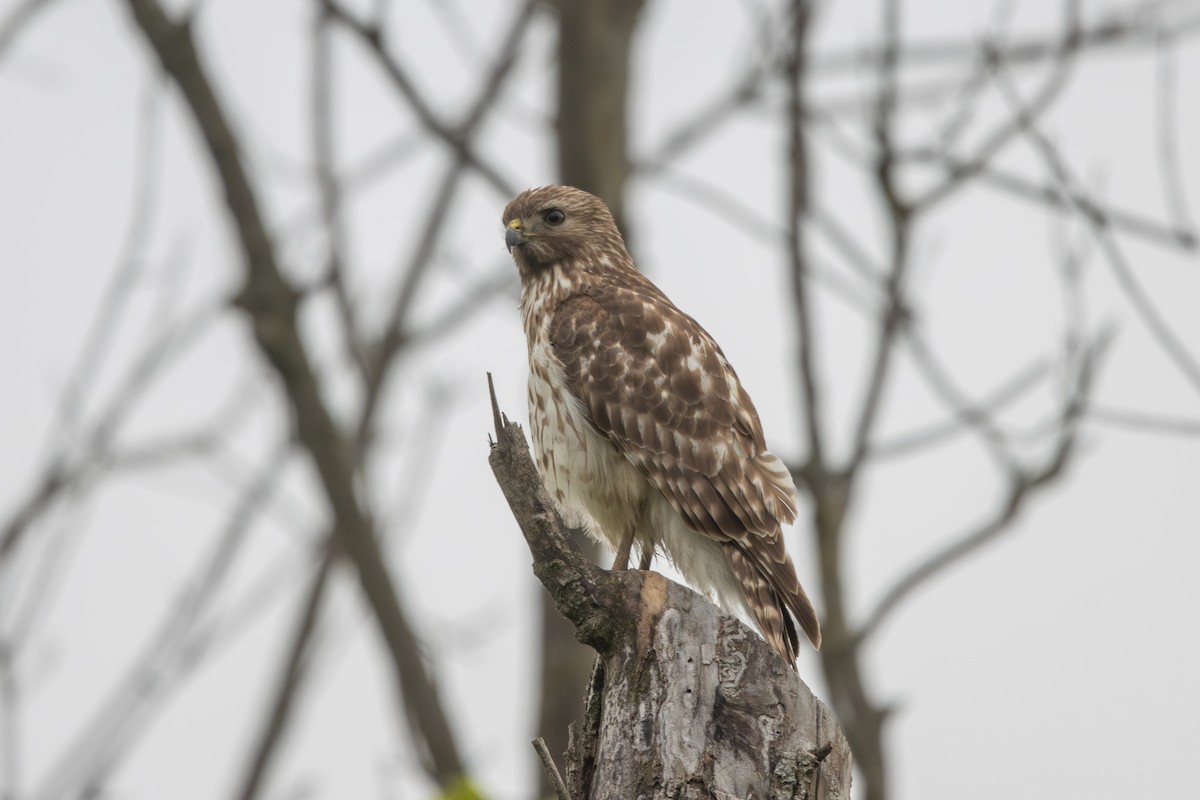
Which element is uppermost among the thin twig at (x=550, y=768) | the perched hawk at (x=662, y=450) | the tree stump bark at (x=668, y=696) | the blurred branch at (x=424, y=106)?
the blurred branch at (x=424, y=106)

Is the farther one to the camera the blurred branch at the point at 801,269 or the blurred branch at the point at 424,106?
the blurred branch at the point at 424,106

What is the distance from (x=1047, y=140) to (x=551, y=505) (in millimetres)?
3132

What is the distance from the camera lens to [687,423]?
5.41 metres

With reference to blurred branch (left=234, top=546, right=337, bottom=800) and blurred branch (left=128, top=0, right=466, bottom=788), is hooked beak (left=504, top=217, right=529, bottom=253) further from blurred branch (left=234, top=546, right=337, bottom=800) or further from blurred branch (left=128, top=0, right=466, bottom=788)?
blurred branch (left=234, top=546, right=337, bottom=800)

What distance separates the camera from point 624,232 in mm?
7457

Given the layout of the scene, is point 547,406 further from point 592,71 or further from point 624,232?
point 592,71

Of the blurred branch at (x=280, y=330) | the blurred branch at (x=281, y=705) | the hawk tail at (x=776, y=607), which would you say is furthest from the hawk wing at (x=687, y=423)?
the blurred branch at (x=281, y=705)

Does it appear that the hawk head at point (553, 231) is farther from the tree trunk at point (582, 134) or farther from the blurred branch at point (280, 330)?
the blurred branch at point (280, 330)

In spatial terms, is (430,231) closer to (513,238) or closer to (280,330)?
(280,330)

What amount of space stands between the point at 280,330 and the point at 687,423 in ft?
8.12

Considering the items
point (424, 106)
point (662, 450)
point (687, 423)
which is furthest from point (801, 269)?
point (424, 106)

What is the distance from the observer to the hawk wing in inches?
205

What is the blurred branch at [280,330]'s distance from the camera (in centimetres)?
719

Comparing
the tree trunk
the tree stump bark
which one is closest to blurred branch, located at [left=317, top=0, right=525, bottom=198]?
the tree trunk
